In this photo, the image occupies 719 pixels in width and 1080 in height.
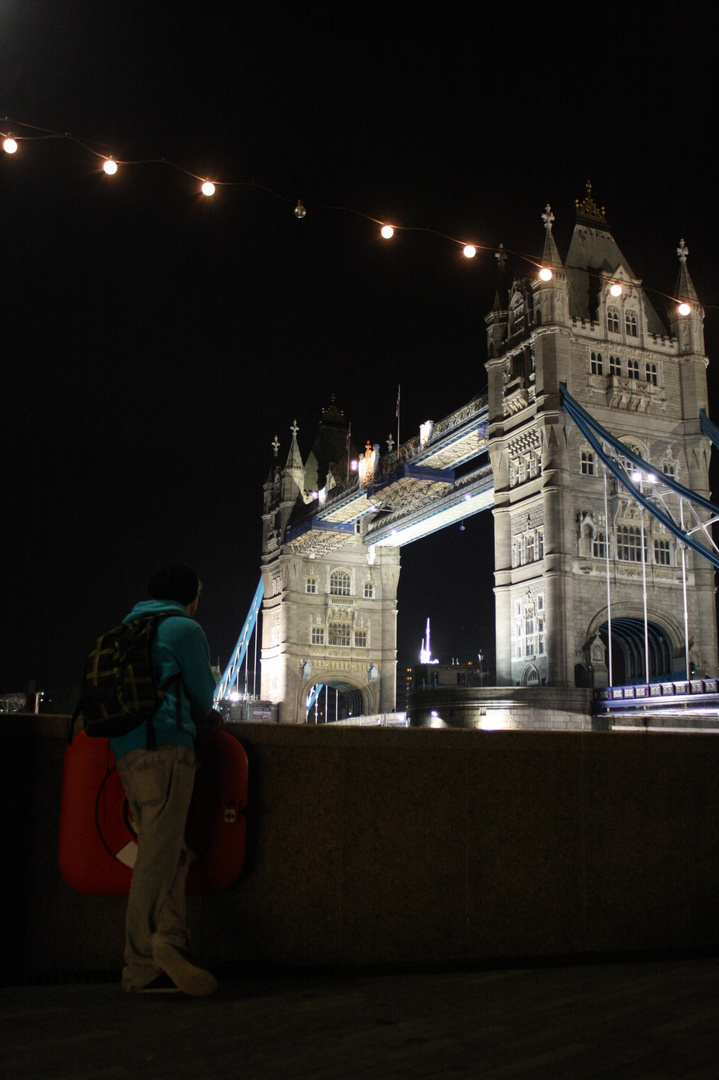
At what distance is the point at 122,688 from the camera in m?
3.49

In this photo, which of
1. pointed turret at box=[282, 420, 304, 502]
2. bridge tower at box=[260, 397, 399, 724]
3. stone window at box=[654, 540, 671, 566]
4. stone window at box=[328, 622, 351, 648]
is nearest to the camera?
stone window at box=[654, 540, 671, 566]

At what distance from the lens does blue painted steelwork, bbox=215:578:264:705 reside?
66812 mm

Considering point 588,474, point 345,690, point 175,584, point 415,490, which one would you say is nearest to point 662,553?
point 588,474

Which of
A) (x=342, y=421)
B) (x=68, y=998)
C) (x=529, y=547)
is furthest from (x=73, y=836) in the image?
(x=342, y=421)

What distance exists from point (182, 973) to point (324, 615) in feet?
186

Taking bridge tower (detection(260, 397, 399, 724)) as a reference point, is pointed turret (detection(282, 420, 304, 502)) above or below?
above

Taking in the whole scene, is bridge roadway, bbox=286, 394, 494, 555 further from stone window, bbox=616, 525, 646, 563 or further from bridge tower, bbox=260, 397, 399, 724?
stone window, bbox=616, 525, 646, 563

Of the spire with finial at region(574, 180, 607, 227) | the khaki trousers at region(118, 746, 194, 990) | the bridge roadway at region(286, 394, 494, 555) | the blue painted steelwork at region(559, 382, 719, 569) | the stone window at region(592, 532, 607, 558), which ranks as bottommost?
the khaki trousers at region(118, 746, 194, 990)

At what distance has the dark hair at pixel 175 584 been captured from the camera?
3873mm

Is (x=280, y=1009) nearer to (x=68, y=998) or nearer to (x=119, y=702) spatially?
(x=68, y=998)

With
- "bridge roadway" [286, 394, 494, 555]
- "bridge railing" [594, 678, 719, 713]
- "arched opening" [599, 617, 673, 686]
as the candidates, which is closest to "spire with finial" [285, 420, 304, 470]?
"bridge roadway" [286, 394, 494, 555]

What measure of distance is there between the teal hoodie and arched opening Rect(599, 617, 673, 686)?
31673 millimetres

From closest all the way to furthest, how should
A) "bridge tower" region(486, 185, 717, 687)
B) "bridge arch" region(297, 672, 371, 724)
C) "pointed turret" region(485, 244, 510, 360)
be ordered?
1. "bridge tower" region(486, 185, 717, 687)
2. "pointed turret" region(485, 244, 510, 360)
3. "bridge arch" region(297, 672, 371, 724)

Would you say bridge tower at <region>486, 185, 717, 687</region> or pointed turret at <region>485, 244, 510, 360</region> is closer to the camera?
bridge tower at <region>486, 185, 717, 687</region>
